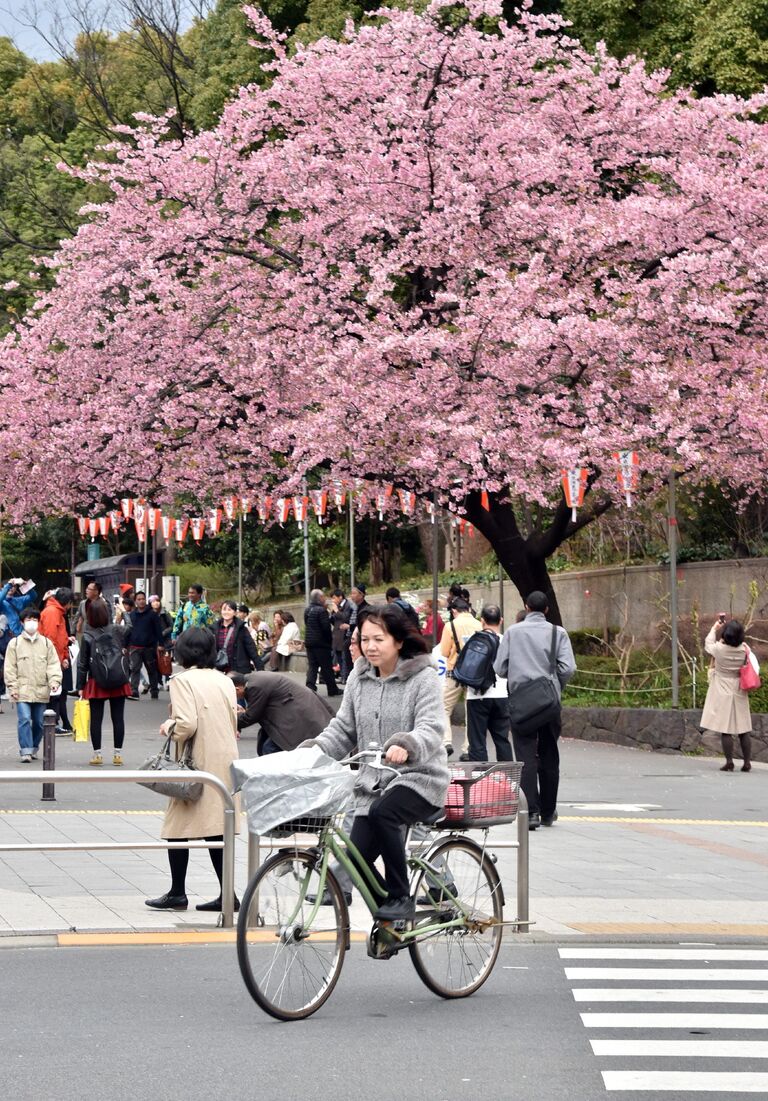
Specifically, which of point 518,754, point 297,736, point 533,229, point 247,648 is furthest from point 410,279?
point 297,736

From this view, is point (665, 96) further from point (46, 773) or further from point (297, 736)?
point (46, 773)

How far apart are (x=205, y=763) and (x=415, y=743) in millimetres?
2726

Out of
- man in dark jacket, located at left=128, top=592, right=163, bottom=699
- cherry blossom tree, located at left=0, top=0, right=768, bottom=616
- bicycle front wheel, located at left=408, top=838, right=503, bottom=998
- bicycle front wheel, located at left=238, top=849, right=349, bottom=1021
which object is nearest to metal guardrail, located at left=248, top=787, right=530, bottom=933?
bicycle front wheel, located at left=408, top=838, right=503, bottom=998

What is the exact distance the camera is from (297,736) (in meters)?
11.2

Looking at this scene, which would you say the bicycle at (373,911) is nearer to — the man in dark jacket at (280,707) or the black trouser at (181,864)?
the black trouser at (181,864)

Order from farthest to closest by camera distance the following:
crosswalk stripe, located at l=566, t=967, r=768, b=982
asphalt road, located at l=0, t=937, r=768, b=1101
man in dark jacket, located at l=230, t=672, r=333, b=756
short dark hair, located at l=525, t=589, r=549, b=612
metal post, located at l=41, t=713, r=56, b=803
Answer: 1. short dark hair, located at l=525, t=589, r=549, b=612
2. metal post, located at l=41, t=713, r=56, b=803
3. man in dark jacket, located at l=230, t=672, r=333, b=756
4. crosswalk stripe, located at l=566, t=967, r=768, b=982
5. asphalt road, located at l=0, t=937, r=768, b=1101

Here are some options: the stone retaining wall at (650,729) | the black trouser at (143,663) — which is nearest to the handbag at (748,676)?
the stone retaining wall at (650,729)

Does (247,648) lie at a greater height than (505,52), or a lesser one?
lesser

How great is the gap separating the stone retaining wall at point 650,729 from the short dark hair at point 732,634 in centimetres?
183

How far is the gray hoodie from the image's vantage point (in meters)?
7.38

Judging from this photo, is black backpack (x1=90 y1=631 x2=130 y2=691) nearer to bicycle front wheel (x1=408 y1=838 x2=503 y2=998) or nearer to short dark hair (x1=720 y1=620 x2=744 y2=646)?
short dark hair (x1=720 y1=620 x2=744 y2=646)

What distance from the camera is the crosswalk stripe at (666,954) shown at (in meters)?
8.80

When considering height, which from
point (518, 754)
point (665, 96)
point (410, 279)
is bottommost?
point (518, 754)

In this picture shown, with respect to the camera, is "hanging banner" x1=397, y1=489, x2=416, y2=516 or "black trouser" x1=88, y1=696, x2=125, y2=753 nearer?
"black trouser" x1=88, y1=696, x2=125, y2=753
